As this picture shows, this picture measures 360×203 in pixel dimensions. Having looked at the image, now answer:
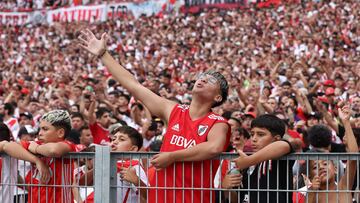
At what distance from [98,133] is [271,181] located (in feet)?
22.7

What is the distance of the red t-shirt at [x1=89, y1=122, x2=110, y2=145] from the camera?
507 inches

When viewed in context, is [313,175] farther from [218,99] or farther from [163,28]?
Result: [163,28]

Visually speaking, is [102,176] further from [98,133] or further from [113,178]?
[98,133]

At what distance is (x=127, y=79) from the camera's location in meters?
7.16

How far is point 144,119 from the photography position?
13.8m

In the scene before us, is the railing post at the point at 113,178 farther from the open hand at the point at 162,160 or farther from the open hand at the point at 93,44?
the open hand at the point at 93,44

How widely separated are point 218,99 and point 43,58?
→ 2397 cm

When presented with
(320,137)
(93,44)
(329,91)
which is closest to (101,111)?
(329,91)

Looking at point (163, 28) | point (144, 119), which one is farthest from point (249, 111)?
point (163, 28)

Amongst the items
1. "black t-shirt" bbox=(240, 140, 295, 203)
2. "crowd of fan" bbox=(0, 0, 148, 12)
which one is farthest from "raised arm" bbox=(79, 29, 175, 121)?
"crowd of fan" bbox=(0, 0, 148, 12)

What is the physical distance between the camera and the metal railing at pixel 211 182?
616cm

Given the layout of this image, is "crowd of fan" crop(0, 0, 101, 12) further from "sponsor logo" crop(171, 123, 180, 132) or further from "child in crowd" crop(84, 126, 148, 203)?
"sponsor logo" crop(171, 123, 180, 132)

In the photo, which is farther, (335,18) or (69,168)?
(335,18)

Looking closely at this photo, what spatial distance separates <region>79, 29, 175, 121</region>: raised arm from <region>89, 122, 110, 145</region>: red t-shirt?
562 cm
